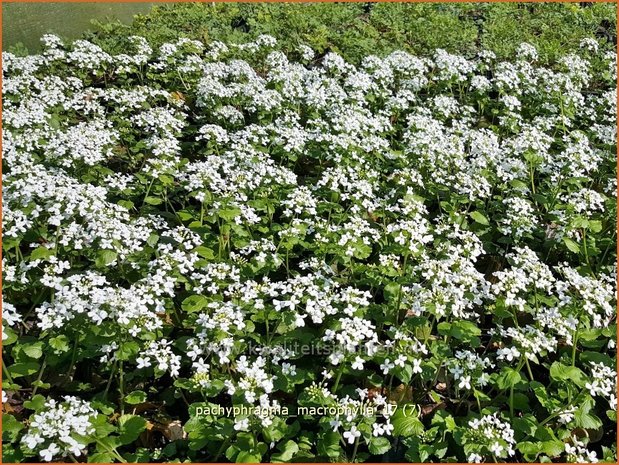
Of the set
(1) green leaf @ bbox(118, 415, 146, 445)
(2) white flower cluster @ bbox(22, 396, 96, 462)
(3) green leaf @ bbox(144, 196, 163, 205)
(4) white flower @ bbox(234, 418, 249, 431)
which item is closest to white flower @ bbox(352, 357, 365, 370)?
(4) white flower @ bbox(234, 418, 249, 431)

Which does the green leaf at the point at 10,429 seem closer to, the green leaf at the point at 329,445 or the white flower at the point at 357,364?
the green leaf at the point at 329,445

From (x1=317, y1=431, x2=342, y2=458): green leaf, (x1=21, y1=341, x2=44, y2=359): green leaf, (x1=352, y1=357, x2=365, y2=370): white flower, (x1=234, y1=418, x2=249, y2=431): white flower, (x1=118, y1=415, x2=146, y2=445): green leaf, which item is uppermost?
(x1=352, y1=357, x2=365, y2=370): white flower

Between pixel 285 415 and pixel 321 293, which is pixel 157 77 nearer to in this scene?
pixel 321 293

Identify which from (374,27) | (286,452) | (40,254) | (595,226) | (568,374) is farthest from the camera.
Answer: (374,27)

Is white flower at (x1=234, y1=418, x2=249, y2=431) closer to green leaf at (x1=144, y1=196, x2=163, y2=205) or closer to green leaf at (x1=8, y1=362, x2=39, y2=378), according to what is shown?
green leaf at (x1=8, y1=362, x2=39, y2=378)

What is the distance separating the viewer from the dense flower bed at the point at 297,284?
3.41 metres

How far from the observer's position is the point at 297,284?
3824 millimetres

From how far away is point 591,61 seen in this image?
28.5ft

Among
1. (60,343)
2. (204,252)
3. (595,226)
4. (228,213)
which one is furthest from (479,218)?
(60,343)

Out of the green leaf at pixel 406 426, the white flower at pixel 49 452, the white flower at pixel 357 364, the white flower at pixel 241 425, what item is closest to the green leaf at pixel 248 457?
the white flower at pixel 241 425

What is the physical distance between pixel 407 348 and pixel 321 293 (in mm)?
672

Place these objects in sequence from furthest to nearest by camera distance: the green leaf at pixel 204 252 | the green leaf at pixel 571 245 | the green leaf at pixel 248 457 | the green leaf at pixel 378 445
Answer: the green leaf at pixel 571 245 < the green leaf at pixel 204 252 < the green leaf at pixel 378 445 < the green leaf at pixel 248 457

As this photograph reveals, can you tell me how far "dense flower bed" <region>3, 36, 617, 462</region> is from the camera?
3.41m

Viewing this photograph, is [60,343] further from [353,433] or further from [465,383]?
[465,383]
